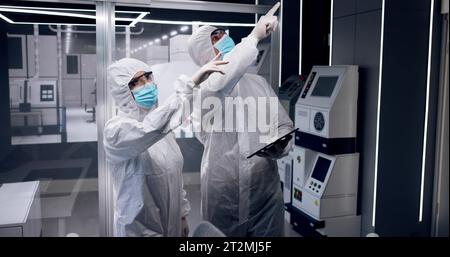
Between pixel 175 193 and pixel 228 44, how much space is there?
80 centimetres

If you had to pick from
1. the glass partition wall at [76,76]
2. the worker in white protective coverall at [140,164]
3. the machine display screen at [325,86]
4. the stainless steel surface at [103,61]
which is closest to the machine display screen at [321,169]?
the machine display screen at [325,86]

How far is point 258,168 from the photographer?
197 cm

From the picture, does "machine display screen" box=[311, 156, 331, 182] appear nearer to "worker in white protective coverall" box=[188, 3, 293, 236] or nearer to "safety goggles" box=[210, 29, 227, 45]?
"worker in white protective coverall" box=[188, 3, 293, 236]

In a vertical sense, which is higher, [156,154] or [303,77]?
[303,77]

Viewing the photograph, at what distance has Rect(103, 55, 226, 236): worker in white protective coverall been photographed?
5.30 ft

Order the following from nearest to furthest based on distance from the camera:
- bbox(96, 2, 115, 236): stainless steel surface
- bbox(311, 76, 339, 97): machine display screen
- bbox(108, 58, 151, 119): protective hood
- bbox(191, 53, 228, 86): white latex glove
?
bbox(191, 53, 228, 86): white latex glove
bbox(108, 58, 151, 119): protective hood
bbox(96, 2, 115, 236): stainless steel surface
bbox(311, 76, 339, 97): machine display screen

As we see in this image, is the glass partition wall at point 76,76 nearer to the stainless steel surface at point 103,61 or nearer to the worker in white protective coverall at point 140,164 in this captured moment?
the stainless steel surface at point 103,61

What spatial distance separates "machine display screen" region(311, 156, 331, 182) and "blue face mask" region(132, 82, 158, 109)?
1772mm

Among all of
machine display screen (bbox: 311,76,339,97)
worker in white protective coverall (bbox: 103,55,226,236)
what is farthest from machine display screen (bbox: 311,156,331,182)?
worker in white protective coverall (bbox: 103,55,226,236)

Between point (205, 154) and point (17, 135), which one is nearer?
point (205, 154)

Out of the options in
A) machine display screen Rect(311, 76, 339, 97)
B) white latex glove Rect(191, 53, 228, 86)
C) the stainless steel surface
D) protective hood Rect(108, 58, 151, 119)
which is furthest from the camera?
machine display screen Rect(311, 76, 339, 97)

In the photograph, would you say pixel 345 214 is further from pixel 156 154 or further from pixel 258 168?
pixel 156 154

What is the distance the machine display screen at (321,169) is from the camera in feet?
10.1
